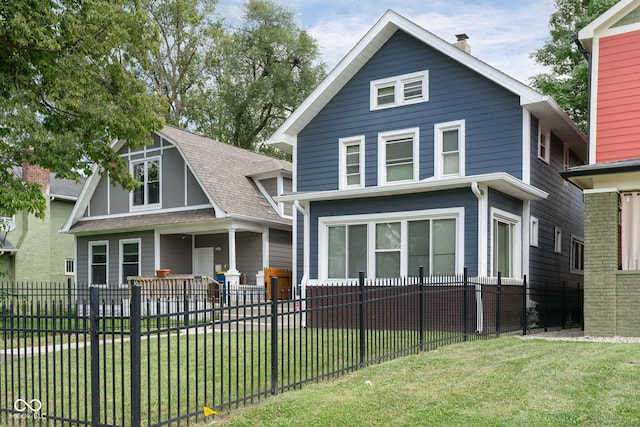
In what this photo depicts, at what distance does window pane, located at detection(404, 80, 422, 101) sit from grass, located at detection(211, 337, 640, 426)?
9.68 m

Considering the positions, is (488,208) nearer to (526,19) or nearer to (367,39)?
(367,39)

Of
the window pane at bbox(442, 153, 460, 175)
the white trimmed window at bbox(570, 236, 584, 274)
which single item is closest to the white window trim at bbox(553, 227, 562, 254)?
the white trimmed window at bbox(570, 236, 584, 274)

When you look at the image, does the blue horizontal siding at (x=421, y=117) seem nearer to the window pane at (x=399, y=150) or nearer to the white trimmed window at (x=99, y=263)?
the window pane at (x=399, y=150)

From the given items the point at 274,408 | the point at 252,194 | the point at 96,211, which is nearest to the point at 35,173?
the point at 96,211

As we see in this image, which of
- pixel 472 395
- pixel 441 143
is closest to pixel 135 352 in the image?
pixel 472 395

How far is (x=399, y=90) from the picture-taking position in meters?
18.2

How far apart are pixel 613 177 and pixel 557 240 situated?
6399 mm

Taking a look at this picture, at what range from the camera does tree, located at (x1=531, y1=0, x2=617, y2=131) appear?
25312 mm

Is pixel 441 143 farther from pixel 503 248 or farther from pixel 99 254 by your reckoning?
pixel 99 254

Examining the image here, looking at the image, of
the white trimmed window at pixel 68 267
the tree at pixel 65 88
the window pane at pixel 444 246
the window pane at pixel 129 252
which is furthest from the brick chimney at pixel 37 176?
the window pane at pixel 444 246

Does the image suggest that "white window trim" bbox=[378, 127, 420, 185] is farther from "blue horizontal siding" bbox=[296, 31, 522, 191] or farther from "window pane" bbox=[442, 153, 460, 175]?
"window pane" bbox=[442, 153, 460, 175]

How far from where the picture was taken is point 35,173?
93.7 ft

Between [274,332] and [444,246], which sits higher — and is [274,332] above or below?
below

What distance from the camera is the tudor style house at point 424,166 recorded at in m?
15.7
